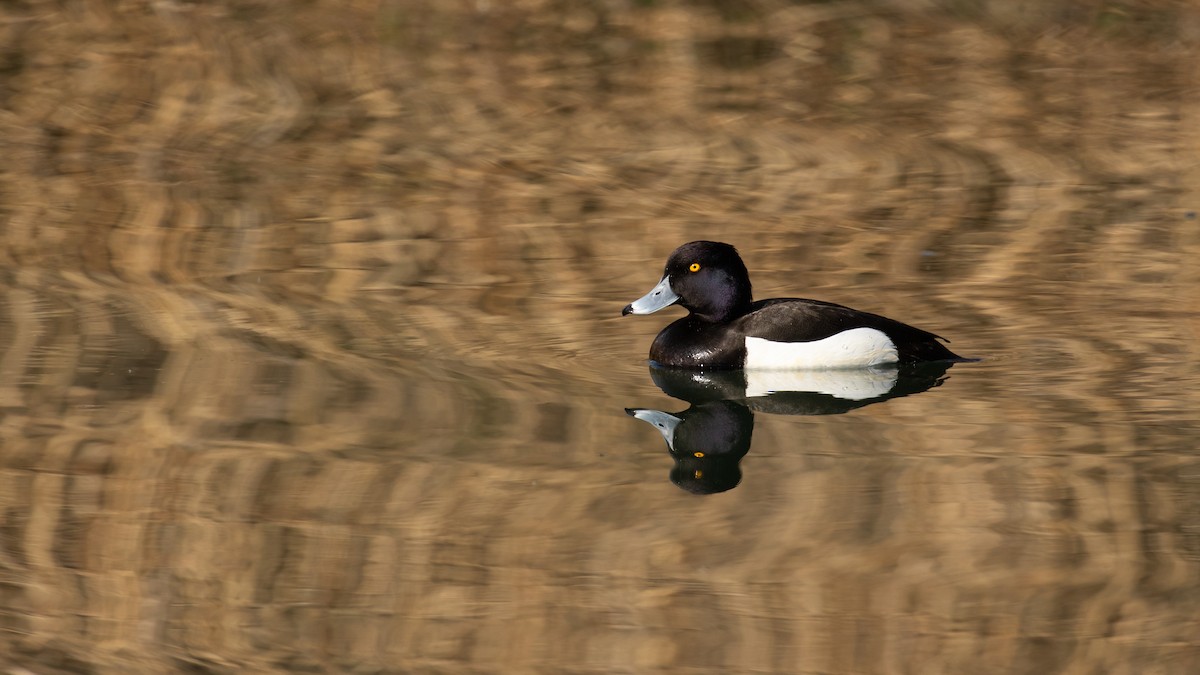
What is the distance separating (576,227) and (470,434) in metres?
3.95

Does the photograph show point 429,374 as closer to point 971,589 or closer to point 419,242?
point 419,242

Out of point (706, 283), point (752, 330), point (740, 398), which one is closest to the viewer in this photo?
point (740, 398)

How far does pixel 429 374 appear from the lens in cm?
820

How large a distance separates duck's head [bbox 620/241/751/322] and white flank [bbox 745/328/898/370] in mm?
255

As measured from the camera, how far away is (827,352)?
8.35m

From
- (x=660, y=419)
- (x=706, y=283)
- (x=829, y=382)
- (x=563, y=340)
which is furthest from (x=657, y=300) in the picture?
(x=660, y=419)

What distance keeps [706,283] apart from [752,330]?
326mm

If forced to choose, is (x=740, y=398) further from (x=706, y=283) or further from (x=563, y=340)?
A: (x=563, y=340)

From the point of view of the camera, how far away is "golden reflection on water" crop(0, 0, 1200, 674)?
5.47 metres

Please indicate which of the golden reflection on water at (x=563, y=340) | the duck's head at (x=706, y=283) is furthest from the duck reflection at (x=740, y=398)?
the duck's head at (x=706, y=283)

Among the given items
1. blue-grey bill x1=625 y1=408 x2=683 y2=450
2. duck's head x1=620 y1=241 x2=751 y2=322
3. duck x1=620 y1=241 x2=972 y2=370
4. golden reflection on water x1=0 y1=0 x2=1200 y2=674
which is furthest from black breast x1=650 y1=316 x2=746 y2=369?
blue-grey bill x1=625 y1=408 x2=683 y2=450

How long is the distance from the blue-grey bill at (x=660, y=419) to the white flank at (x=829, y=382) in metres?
0.56

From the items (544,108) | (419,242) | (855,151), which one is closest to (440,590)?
(419,242)

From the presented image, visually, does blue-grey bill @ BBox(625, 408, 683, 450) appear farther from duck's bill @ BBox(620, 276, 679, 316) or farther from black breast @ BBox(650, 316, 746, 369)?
duck's bill @ BBox(620, 276, 679, 316)
